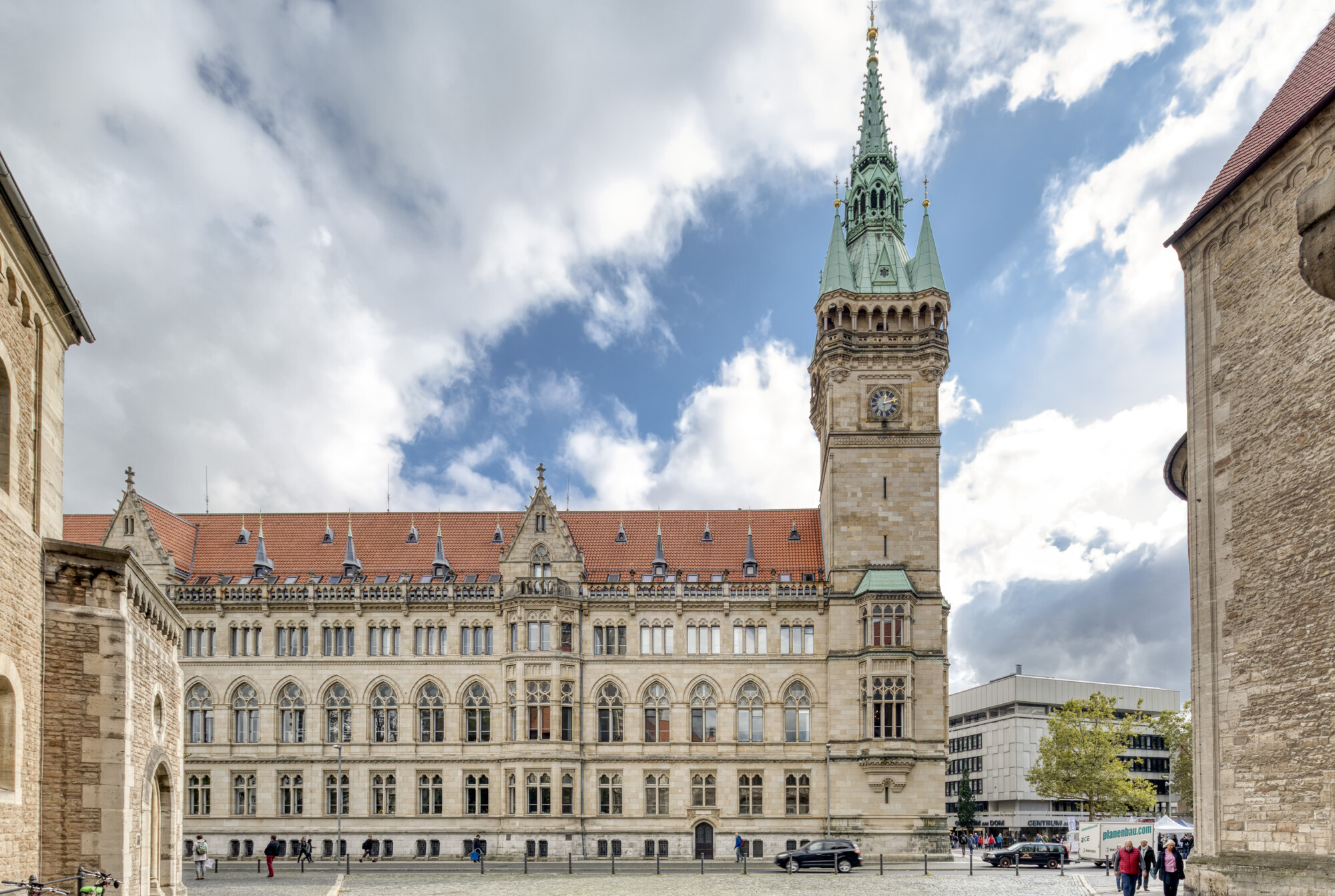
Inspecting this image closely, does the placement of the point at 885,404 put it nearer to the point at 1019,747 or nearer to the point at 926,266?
the point at 926,266

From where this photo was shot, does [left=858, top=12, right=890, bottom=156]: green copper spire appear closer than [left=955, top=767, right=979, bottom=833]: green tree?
Yes

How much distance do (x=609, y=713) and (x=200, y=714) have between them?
21.5 meters

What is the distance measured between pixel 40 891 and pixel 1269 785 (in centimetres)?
2452

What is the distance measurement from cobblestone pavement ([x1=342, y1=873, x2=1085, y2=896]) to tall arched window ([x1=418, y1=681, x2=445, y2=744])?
1200cm

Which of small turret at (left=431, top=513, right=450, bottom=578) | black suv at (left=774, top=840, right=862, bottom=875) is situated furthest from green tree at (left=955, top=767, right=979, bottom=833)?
small turret at (left=431, top=513, right=450, bottom=578)

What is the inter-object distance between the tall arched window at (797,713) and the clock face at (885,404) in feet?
49.5

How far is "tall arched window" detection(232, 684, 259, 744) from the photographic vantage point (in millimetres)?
56031

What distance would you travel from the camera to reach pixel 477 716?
184 feet

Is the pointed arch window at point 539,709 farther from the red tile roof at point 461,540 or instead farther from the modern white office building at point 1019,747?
the modern white office building at point 1019,747

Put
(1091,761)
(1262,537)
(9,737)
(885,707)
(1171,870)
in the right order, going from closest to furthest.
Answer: (9,737)
(1262,537)
(1171,870)
(885,707)
(1091,761)

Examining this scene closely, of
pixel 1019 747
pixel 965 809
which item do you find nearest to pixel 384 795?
pixel 965 809

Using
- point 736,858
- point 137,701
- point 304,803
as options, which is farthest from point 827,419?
point 137,701

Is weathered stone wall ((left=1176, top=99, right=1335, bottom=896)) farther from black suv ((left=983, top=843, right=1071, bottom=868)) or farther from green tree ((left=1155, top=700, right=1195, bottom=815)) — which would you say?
green tree ((left=1155, top=700, right=1195, bottom=815))

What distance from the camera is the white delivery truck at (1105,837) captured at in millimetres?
43531
